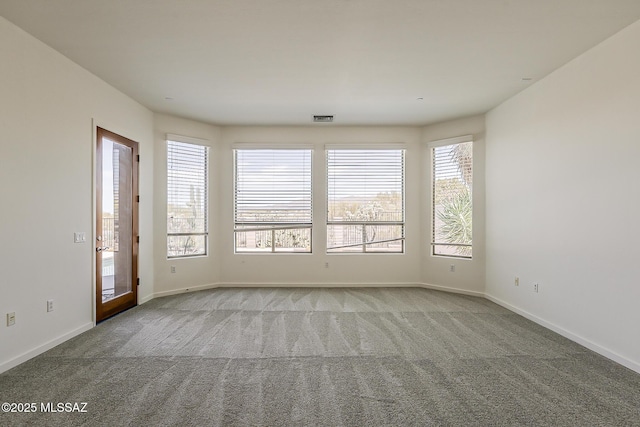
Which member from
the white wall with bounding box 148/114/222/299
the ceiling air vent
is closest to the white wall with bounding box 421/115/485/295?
the ceiling air vent

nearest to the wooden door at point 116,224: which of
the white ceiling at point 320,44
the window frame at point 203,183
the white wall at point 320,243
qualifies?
the window frame at point 203,183

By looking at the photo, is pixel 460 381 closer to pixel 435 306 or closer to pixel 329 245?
pixel 435 306

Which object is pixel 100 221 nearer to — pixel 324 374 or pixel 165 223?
pixel 165 223

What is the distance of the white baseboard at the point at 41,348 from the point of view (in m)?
2.86

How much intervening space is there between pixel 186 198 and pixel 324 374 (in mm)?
4122

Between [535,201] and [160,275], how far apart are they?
5639 millimetres

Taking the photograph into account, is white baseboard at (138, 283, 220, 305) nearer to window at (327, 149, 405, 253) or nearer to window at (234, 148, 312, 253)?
window at (234, 148, 312, 253)

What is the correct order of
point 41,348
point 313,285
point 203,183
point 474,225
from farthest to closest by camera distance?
point 313,285
point 203,183
point 474,225
point 41,348

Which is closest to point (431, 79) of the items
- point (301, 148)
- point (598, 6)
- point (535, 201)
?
point (598, 6)

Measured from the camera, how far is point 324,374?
9.18 ft

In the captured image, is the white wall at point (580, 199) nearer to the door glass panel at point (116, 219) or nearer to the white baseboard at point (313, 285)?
the white baseboard at point (313, 285)

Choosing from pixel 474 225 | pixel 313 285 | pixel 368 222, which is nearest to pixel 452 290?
pixel 474 225

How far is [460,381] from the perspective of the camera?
8.79 feet

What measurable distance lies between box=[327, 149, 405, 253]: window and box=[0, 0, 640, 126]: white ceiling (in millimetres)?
1567
